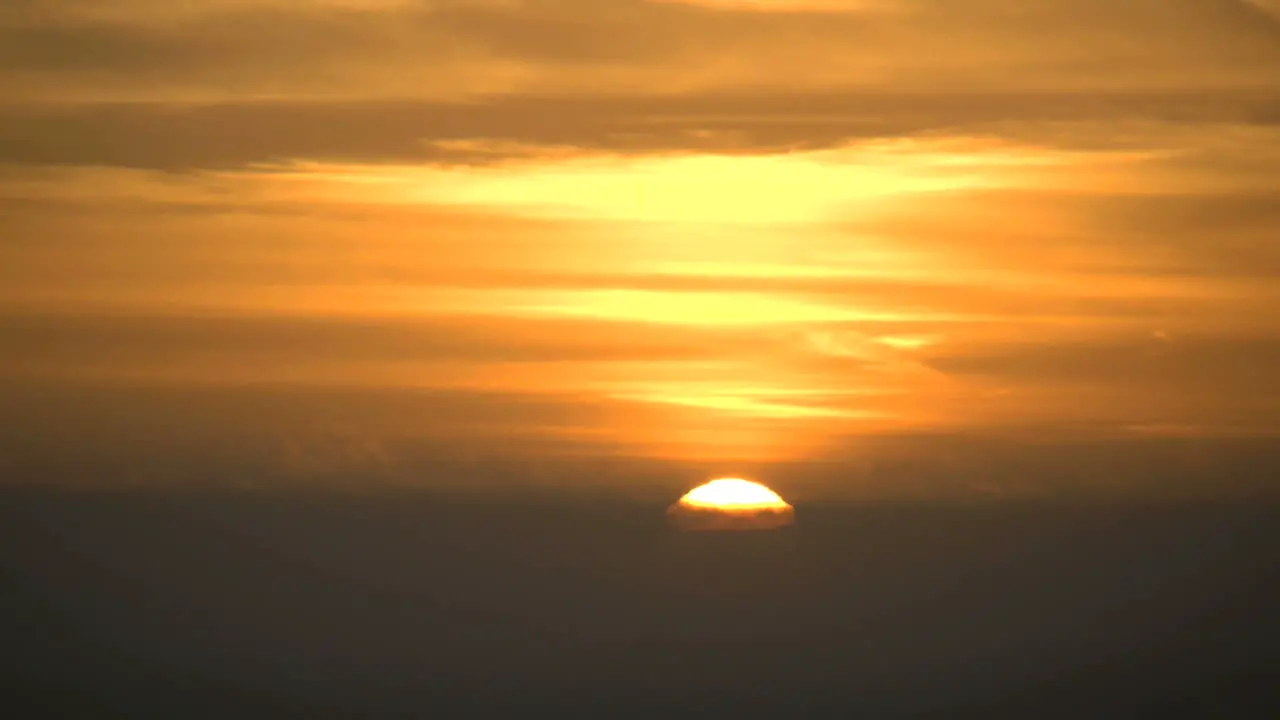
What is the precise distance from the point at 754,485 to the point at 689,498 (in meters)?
11.2

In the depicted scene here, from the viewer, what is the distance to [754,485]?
187 metres

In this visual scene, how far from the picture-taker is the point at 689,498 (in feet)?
646
